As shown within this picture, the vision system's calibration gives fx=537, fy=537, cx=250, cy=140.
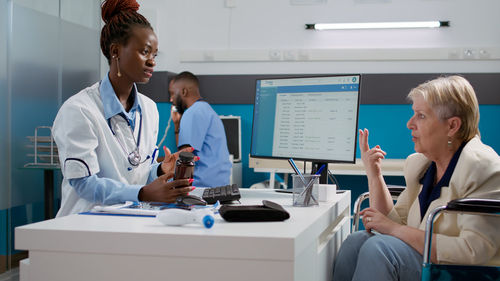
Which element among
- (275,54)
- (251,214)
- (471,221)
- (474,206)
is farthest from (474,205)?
(275,54)

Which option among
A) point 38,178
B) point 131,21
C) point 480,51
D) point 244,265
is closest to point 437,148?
point 244,265

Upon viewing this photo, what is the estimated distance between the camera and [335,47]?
5.02m

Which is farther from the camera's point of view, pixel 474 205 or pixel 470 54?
pixel 470 54

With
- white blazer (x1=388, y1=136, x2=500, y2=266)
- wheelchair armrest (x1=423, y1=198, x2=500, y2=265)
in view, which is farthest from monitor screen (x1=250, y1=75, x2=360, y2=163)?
wheelchair armrest (x1=423, y1=198, x2=500, y2=265)

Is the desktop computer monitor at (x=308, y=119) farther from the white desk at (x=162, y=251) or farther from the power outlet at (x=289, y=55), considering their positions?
the power outlet at (x=289, y=55)

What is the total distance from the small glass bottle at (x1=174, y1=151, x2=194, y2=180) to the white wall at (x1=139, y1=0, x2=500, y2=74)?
3.61 meters

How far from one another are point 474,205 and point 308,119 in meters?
0.80

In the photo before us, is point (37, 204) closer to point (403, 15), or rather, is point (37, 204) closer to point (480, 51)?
point (403, 15)

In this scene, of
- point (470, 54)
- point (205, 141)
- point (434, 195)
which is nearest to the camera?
point (434, 195)

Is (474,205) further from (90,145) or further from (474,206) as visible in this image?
(90,145)

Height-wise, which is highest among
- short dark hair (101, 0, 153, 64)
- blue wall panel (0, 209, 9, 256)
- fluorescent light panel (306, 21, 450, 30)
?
fluorescent light panel (306, 21, 450, 30)

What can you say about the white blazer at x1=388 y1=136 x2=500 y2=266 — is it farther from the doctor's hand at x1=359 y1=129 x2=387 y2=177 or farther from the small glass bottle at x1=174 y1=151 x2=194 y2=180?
the small glass bottle at x1=174 y1=151 x2=194 y2=180

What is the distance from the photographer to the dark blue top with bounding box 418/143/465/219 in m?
1.81

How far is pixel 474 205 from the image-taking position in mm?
1500
